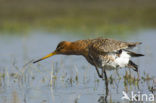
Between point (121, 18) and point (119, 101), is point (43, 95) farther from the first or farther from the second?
point (121, 18)

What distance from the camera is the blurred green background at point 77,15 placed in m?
16.4

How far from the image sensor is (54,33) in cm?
1554

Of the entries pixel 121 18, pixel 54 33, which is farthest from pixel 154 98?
pixel 121 18

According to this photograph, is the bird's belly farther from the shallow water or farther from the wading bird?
the shallow water

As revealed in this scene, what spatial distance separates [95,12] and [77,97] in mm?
13127

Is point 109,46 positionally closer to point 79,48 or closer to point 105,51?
point 105,51

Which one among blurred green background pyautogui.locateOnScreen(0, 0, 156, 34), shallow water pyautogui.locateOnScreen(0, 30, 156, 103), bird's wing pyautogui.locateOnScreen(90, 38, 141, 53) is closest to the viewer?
shallow water pyautogui.locateOnScreen(0, 30, 156, 103)

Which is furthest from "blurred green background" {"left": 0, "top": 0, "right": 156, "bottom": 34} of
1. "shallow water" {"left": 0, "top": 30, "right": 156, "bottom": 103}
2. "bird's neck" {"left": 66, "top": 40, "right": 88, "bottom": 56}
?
"bird's neck" {"left": 66, "top": 40, "right": 88, "bottom": 56}

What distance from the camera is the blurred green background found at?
1641cm

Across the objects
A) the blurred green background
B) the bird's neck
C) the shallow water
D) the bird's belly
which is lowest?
the shallow water

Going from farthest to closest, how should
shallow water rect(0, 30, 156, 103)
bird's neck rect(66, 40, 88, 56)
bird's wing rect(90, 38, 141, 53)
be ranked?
bird's neck rect(66, 40, 88, 56) < bird's wing rect(90, 38, 141, 53) < shallow water rect(0, 30, 156, 103)

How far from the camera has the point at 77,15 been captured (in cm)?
1927

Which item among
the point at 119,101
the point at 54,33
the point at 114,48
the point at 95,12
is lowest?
the point at 119,101

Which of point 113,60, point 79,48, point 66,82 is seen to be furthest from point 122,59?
point 66,82
